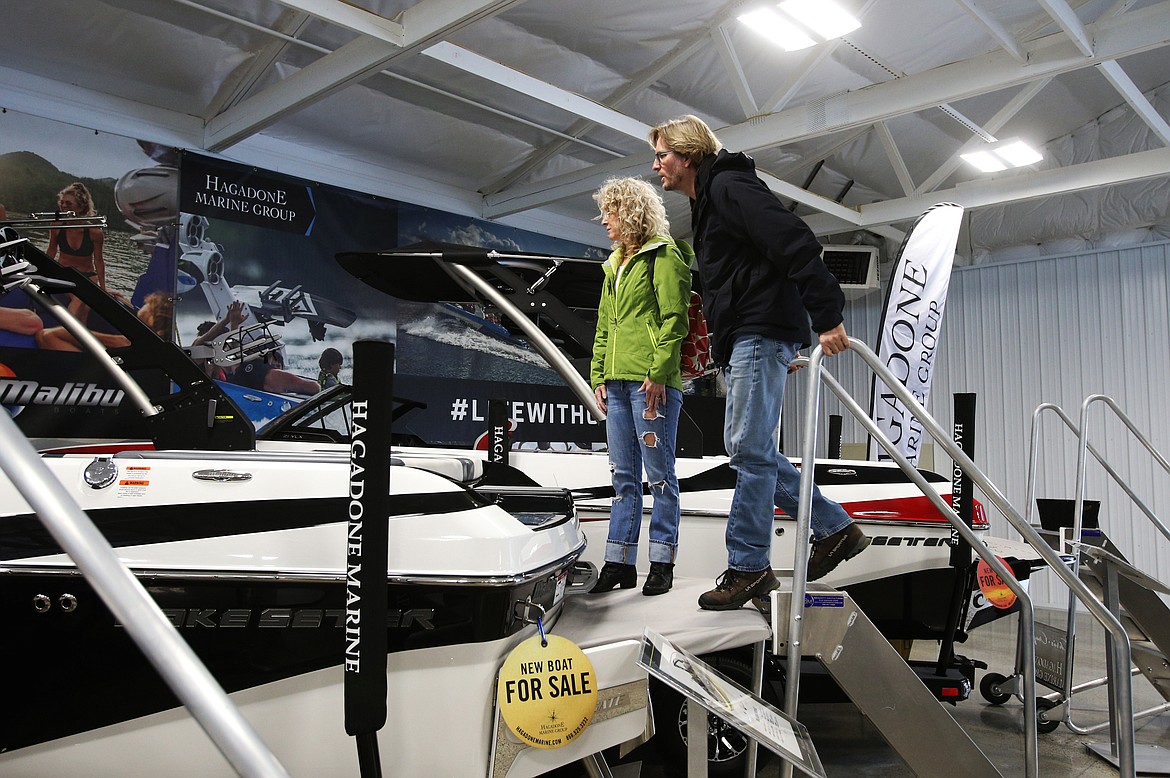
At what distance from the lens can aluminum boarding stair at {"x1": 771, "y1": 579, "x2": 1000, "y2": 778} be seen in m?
2.41

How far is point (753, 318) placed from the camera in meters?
2.64

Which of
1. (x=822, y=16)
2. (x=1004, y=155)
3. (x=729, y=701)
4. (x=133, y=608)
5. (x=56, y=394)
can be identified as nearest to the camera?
(x=133, y=608)

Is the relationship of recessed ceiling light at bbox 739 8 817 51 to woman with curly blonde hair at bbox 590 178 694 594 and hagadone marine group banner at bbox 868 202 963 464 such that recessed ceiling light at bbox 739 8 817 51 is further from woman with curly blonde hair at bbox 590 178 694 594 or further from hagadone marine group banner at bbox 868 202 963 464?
woman with curly blonde hair at bbox 590 178 694 594

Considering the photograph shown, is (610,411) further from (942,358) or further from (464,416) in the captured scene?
(942,358)

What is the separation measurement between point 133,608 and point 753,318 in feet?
6.87

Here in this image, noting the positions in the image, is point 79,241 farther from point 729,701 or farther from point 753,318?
point 729,701

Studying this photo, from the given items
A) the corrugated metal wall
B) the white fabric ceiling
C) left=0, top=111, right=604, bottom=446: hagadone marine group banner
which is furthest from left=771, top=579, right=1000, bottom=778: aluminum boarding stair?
the corrugated metal wall

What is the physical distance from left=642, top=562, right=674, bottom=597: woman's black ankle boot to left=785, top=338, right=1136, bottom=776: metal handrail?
1.97ft

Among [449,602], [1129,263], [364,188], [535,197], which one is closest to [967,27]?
[1129,263]

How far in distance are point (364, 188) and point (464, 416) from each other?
2333 millimetres

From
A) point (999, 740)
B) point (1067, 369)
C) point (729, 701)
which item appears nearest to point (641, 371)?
point (729, 701)

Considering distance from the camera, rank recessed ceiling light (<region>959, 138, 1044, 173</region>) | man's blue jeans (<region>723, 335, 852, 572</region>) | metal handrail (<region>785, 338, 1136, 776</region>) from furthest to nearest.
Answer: recessed ceiling light (<region>959, 138, 1044, 173</region>)
man's blue jeans (<region>723, 335, 852, 572</region>)
metal handrail (<region>785, 338, 1136, 776</region>)

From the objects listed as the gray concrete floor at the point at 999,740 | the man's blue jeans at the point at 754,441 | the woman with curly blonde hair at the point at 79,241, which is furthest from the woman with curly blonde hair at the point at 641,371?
the woman with curly blonde hair at the point at 79,241

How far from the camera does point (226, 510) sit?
1.80 meters
